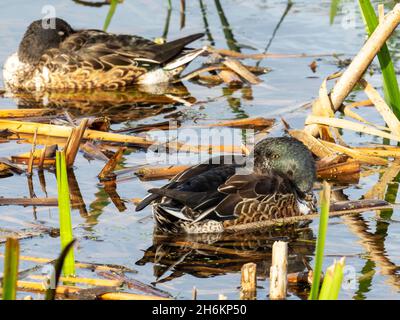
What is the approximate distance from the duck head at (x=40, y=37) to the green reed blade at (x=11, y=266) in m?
7.76

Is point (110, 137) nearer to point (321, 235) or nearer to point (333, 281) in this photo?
point (321, 235)

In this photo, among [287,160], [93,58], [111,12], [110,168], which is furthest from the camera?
[93,58]

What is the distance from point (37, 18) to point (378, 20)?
5.85 m

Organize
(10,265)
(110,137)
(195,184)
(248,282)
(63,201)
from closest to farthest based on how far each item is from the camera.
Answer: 1. (10,265)
2. (63,201)
3. (248,282)
4. (195,184)
5. (110,137)

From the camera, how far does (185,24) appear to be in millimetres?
13984

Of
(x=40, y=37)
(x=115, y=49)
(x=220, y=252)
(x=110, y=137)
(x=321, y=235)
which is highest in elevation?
(x=40, y=37)

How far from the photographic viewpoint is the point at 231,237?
25.9 feet

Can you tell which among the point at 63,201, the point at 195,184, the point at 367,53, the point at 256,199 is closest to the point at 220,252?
the point at 195,184

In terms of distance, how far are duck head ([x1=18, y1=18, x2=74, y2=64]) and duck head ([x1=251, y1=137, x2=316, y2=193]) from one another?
4687mm

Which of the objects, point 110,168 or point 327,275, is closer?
point 327,275

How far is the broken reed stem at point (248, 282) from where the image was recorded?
601 centimetres

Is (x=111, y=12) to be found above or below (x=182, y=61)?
above

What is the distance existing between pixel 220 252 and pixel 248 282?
4.78 feet

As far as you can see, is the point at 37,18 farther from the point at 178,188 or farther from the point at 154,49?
the point at 178,188
